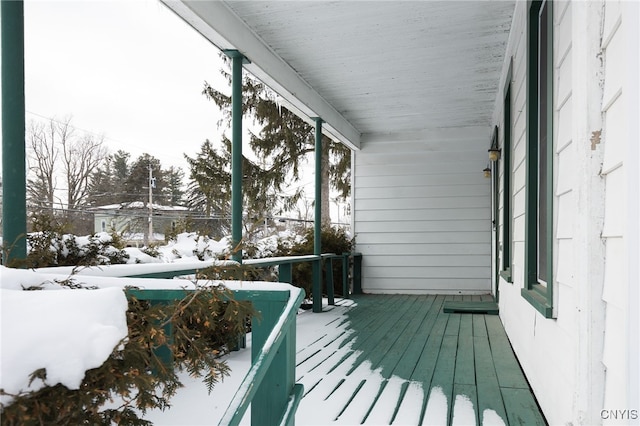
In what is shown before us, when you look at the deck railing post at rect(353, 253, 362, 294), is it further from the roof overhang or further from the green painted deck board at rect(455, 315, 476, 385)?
the green painted deck board at rect(455, 315, 476, 385)

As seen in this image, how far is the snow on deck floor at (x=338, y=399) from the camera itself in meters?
2.34

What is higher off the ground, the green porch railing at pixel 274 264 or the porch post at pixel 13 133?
the porch post at pixel 13 133

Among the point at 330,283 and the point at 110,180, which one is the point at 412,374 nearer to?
the point at 330,283

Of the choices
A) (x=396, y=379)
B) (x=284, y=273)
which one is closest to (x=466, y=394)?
(x=396, y=379)

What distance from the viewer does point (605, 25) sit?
1348 millimetres

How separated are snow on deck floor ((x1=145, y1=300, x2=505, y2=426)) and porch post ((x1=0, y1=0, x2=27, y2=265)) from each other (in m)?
1.03

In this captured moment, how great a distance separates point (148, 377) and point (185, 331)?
7.5 inches

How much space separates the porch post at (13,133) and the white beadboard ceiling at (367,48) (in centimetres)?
128

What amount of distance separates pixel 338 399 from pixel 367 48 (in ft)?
9.84

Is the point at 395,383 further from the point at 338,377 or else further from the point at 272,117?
the point at 272,117

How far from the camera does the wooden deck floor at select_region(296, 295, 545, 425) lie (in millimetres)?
2445

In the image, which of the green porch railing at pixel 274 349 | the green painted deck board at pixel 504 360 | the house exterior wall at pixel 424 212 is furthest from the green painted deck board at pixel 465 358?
the house exterior wall at pixel 424 212

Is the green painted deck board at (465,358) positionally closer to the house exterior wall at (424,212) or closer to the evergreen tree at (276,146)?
the house exterior wall at (424,212)

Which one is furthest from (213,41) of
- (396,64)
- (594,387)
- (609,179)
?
(594,387)
